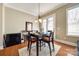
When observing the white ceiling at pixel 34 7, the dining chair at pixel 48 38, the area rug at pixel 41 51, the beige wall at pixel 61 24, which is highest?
the white ceiling at pixel 34 7

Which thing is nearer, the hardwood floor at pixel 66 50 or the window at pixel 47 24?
the hardwood floor at pixel 66 50

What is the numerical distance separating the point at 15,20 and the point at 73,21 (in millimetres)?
1177

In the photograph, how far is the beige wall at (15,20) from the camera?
1864 mm

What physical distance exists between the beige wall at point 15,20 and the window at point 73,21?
68 centimetres

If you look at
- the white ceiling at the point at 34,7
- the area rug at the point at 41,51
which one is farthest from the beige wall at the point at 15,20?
the area rug at the point at 41,51

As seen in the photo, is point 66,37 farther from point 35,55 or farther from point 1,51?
point 1,51

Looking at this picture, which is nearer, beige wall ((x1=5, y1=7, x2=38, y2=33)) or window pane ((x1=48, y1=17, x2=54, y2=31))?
beige wall ((x1=5, y1=7, x2=38, y2=33))

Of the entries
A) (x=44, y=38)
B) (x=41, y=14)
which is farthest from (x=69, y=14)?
(x=44, y=38)

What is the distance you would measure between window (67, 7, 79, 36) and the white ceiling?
0.85 ft

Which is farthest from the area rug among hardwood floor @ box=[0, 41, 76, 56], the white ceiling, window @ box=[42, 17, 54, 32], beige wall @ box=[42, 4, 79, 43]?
the white ceiling

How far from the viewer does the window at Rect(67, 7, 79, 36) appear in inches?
73.7

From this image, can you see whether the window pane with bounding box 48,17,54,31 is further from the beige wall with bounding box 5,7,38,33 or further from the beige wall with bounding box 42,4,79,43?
the beige wall with bounding box 5,7,38,33

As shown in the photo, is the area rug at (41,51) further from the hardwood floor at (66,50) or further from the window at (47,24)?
the window at (47,24)

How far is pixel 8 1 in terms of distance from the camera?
185 centimetres
